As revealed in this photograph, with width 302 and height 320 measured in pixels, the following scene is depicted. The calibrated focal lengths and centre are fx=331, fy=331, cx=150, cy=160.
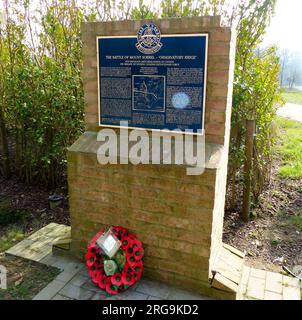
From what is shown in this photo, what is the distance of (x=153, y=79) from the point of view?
3.23 metres

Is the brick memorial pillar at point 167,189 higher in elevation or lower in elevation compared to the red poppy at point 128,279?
higher

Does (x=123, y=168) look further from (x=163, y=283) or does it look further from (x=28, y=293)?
(x=28, y=293)

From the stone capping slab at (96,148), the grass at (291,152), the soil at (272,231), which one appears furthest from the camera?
the grass at (291,152)

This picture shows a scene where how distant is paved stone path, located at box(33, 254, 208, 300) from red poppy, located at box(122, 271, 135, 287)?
0.24 ft

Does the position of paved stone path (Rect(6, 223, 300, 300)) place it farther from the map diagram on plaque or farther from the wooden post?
the map diagram on plaque

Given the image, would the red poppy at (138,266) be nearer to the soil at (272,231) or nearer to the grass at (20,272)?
the grass at (20,272)

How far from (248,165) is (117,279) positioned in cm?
266

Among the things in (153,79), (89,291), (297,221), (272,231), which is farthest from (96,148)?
(297,221)

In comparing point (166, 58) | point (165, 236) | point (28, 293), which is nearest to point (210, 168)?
point (165, 236)

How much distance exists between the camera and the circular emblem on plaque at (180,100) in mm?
3146

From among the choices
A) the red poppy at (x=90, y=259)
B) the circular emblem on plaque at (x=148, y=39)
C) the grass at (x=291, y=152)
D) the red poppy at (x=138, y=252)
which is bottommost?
the red poppy at (x=90, y=259)

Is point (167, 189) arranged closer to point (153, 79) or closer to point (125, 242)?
point (125, 242)

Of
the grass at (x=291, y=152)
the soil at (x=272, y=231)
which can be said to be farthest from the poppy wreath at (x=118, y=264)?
the grass at (x=291, y=152)

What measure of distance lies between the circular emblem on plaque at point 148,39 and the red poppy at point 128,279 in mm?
2199
